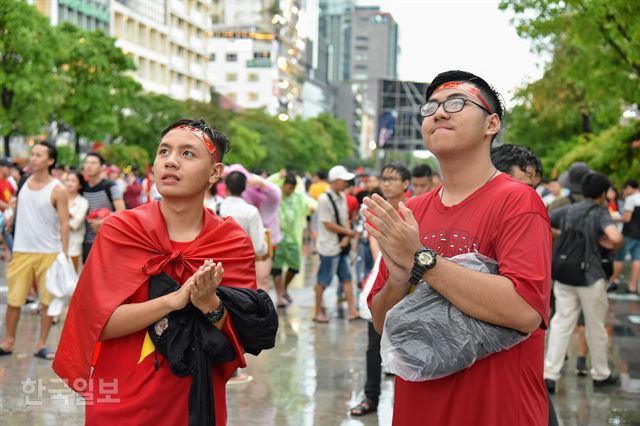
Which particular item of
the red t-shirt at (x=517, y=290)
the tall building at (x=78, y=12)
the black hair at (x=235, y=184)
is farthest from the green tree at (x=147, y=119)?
the red t-shirt at (x=517, y=290)

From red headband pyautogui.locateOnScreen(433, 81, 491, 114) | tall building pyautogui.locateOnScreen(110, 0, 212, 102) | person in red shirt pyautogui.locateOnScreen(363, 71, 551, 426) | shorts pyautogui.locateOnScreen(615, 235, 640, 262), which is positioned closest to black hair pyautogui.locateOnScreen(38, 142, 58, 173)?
person in red shirt pyautogui.locateOnScreen(363, 71, 551, 426)

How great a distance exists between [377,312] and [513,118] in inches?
1649

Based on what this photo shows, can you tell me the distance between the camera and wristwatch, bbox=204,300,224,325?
3533 mm

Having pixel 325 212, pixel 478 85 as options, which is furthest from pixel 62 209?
pixel 478 85

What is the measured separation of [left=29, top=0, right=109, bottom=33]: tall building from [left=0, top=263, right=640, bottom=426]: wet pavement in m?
50.8

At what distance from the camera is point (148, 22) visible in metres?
78.6

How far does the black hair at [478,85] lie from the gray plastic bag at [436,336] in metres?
0.63

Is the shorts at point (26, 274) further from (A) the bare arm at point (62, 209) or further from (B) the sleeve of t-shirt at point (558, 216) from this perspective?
(B) the sleeve of t-shirt at point (558, 216)

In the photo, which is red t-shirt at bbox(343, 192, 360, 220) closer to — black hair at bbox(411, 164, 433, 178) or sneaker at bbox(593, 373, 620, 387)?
black hair at bbox(411, 164, 433, 178)

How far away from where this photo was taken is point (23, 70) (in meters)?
30.9

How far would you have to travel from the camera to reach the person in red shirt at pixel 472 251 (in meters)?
2.90

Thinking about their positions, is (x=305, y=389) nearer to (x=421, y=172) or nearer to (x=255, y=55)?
(x=421, y=172)

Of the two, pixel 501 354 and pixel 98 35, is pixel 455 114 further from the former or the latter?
pixel 98 35

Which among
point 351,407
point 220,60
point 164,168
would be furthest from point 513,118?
point 220,60
